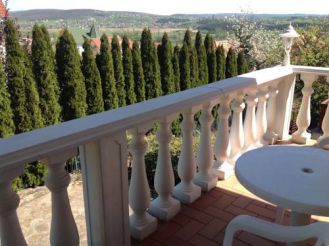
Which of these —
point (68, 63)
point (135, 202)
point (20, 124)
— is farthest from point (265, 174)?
point (68, 63)

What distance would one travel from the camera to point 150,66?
10.1 m

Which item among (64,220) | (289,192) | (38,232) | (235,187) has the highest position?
(289,192)

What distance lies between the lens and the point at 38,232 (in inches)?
168

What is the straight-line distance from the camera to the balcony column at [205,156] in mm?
2020

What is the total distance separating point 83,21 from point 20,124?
65.7 feet

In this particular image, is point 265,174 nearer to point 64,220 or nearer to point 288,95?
point 64,220

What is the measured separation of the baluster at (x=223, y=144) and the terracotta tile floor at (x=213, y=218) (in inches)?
3.3

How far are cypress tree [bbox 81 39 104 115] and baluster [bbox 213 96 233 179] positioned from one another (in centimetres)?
684

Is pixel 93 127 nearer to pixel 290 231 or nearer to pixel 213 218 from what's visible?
pixel 290 231

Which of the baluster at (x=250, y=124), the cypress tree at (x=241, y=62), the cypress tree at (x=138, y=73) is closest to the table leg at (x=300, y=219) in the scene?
the baluster at (x=250, y=124)

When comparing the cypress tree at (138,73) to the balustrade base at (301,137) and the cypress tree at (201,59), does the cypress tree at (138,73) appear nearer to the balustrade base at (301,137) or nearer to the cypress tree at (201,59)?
the cypress tree at (201,59)

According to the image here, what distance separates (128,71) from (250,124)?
7528 millimetres

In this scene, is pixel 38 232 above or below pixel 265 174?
below

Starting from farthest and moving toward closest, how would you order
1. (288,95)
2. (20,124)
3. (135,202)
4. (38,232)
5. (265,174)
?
(20,124)
(38,232)
(288,95)
(135,202)
(265,174)
